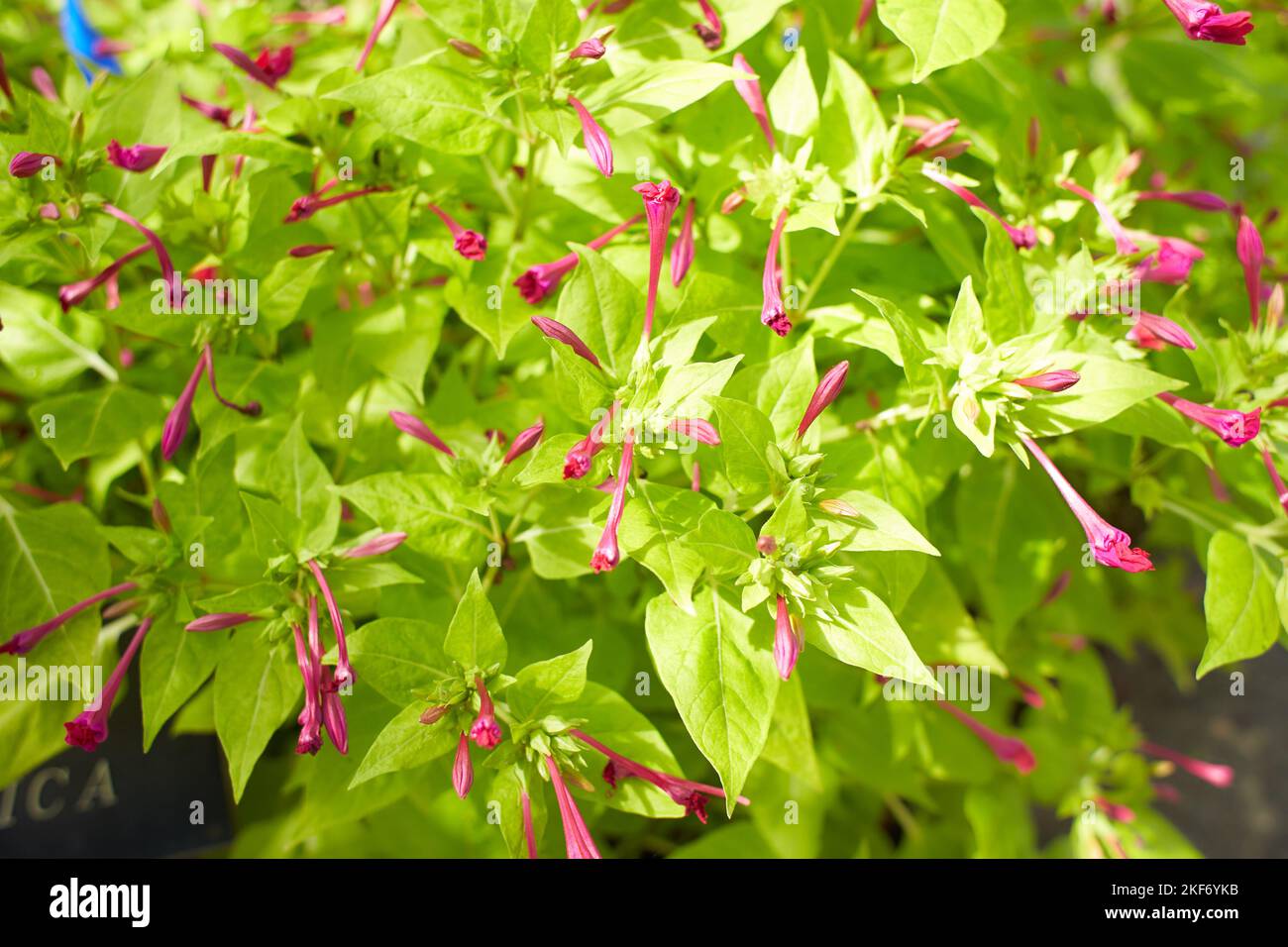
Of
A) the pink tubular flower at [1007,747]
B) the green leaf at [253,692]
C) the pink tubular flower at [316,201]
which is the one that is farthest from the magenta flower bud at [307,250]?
the pink tubular flower at [1007,747]

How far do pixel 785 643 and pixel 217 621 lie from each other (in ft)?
1.65

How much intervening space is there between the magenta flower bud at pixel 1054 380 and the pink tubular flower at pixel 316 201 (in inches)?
25.6

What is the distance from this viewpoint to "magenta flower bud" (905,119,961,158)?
80 centimetres

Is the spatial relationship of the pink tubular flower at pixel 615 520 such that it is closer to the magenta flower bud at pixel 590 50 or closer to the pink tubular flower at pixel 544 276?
the pink tubular flower at pixel 544 276

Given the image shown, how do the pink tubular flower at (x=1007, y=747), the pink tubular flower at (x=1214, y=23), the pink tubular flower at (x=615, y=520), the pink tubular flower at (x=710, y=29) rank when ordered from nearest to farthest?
the pink tubular flower at (x=615, y=520), the pink tubular flower at (x=1214, y=23), the pink tubular flower at (x=710, y=29), the pink tubular flower at (x=1007, y=747)

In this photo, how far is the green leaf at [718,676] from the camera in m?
0.73

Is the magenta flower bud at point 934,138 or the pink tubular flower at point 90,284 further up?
the magenta flower bud at point 934,138

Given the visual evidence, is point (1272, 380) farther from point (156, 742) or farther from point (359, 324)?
point (156, 742)

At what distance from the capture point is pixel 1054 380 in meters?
0.72

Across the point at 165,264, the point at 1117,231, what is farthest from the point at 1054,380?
the point at 165,264

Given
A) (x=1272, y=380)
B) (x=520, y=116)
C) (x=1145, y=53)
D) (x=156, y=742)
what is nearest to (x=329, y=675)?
(x=520, y=116)

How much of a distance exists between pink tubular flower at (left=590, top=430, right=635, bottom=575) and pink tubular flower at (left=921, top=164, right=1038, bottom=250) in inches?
15.1

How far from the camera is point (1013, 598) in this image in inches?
41.8

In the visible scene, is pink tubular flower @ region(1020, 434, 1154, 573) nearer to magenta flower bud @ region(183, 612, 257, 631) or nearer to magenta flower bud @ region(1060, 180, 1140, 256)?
magenta flower bud @ region(1060, 180, 1140, 256)
